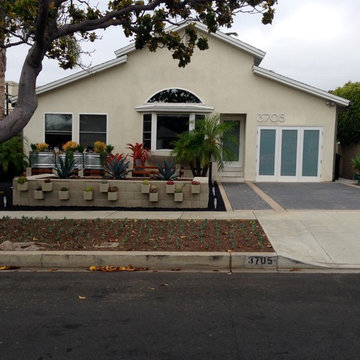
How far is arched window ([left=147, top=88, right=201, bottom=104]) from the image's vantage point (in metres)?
17.4

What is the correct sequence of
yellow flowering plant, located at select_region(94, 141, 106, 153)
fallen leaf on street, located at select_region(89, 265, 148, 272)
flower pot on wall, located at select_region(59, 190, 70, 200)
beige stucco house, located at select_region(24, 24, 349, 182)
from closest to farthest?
fallen leaf on street, located at select_region(89, 265, 148, 272) < flower pot on wall, located at select_region(59, 190, 70, 200) < yellow flowering plant, located at select_region(94, 141, 106, 153) < beige stucco house, located at select_region(24, 24, 349, 182)

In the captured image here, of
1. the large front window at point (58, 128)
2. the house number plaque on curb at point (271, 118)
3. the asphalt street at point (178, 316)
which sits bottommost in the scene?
the asphalt street at point (178, 316)

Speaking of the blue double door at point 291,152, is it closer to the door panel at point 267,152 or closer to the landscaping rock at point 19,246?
the door panel at point 267,152

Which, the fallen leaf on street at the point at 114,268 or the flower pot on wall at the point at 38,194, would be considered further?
the flower pot on wall at the point at 38,194

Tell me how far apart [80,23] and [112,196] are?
4.67 meters

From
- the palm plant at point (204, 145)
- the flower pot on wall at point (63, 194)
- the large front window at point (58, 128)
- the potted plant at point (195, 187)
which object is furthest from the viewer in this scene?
the large front window at point (58, 128)

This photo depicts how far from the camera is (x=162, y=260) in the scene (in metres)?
6.95

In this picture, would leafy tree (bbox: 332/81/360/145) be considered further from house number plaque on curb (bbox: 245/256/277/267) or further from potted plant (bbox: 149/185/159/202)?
house number plaque on curb (bbox: 245/256/277/267)

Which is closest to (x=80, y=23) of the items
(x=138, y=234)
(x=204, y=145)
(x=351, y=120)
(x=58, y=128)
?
(x=138, y=234)

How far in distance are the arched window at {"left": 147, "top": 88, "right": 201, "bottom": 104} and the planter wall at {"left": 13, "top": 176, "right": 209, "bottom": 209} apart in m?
6.16

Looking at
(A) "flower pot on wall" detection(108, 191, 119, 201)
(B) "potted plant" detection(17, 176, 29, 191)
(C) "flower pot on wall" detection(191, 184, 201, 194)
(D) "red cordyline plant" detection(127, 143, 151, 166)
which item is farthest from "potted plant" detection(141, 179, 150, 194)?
(D) "red cordyline plant" detection(127, 143, 151, 166)

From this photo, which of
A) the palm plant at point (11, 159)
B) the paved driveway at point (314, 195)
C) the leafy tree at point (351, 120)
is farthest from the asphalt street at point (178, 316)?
the leafy tree at point (351, 120)

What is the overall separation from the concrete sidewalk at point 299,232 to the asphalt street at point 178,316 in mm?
467

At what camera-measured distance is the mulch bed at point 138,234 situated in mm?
7559
